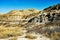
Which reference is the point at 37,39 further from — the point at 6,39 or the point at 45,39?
the point at 6,39

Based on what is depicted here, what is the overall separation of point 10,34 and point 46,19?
16438mm

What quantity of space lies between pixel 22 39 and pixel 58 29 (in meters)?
4.47

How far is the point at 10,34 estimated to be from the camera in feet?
59.2

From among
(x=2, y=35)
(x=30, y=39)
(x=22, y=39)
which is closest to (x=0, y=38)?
(x=2, y=35)

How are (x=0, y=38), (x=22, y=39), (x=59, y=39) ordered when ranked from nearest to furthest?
(x=59, y=39) < (x=22, y=39) < (x=0, y=38)

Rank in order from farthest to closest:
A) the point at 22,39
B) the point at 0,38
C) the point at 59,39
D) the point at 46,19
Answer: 1. the point at 46,19
2. the point at 0,38
3. the point at 22,39
4. the point at 59,39

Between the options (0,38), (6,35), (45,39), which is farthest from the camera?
(6,35)

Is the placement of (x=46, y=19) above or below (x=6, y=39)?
above

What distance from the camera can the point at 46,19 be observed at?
33.2 metres

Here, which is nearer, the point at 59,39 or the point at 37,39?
the point at 59,39

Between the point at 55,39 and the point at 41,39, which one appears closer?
the point at 55,39

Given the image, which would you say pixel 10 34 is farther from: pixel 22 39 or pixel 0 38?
pixel 22 39

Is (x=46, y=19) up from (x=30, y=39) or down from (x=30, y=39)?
up

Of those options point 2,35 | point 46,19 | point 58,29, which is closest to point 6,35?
point 2,35
